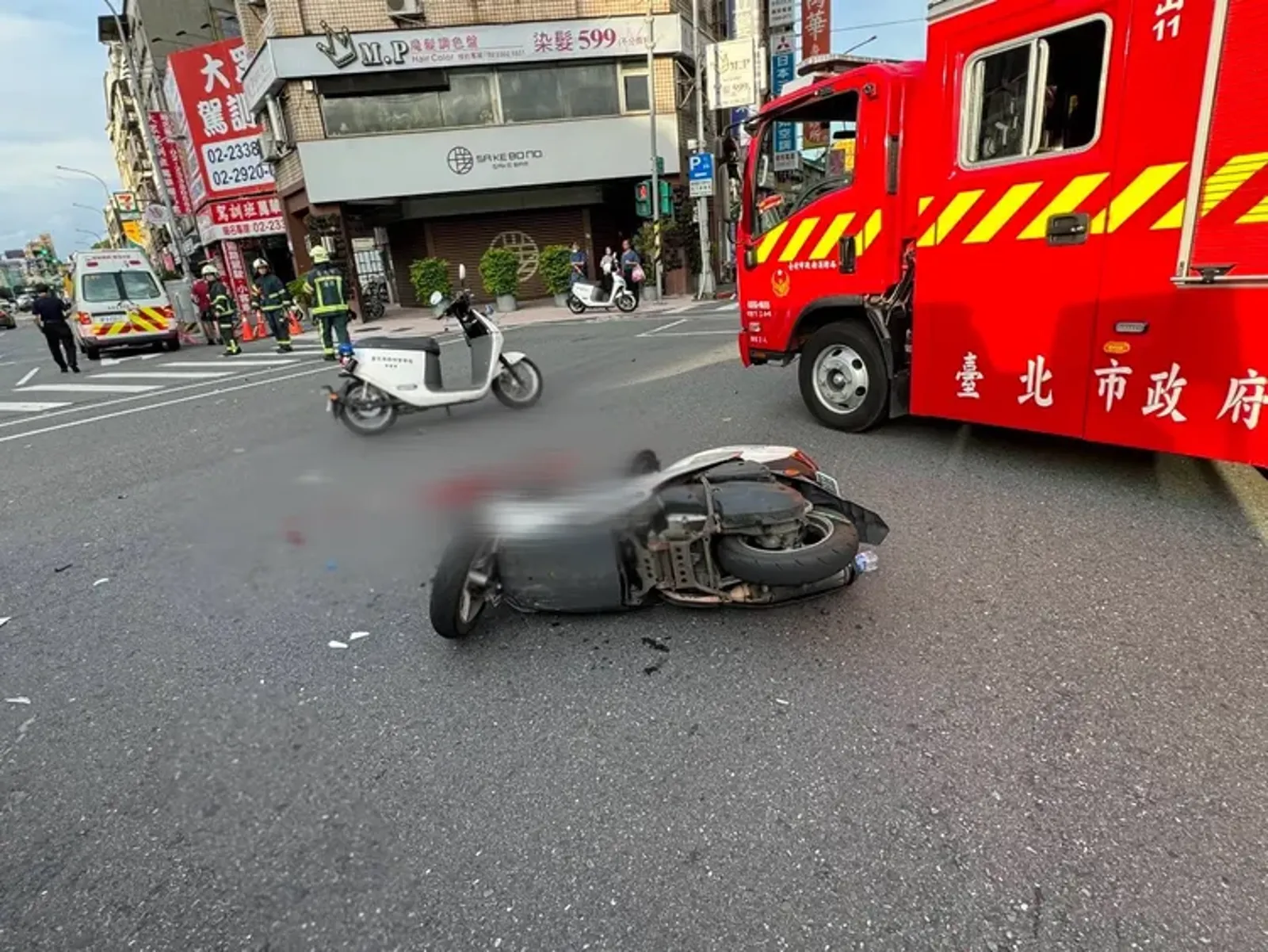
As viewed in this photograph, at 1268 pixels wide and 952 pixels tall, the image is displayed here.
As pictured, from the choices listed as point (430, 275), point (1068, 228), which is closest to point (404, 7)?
point (430, 275)

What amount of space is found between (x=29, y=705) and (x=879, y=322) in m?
4.94

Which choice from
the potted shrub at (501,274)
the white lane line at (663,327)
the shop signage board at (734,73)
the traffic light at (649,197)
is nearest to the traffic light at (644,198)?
the traffic light at (649,197)

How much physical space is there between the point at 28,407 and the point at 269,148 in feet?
49.5

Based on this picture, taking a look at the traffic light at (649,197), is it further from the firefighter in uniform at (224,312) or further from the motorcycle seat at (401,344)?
the motorcycle seat at (401,344)

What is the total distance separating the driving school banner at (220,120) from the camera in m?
23.7

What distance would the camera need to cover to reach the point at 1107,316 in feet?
12.3

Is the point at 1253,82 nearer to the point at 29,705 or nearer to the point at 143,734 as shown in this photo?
the point at 143,734

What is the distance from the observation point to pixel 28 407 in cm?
1016

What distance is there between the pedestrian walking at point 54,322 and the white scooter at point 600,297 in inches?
403

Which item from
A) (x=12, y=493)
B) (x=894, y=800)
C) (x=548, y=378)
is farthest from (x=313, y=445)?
(x=894, y=800)

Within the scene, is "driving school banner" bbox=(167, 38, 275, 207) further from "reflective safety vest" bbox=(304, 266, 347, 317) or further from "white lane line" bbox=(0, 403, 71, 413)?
"reflective safety vest" bbox=(304, 266, 347, 317)

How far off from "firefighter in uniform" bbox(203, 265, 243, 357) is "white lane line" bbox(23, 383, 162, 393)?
117 inches

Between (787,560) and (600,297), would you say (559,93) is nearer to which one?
(600,297)

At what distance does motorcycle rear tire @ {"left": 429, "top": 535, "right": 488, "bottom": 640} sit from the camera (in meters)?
2.86
